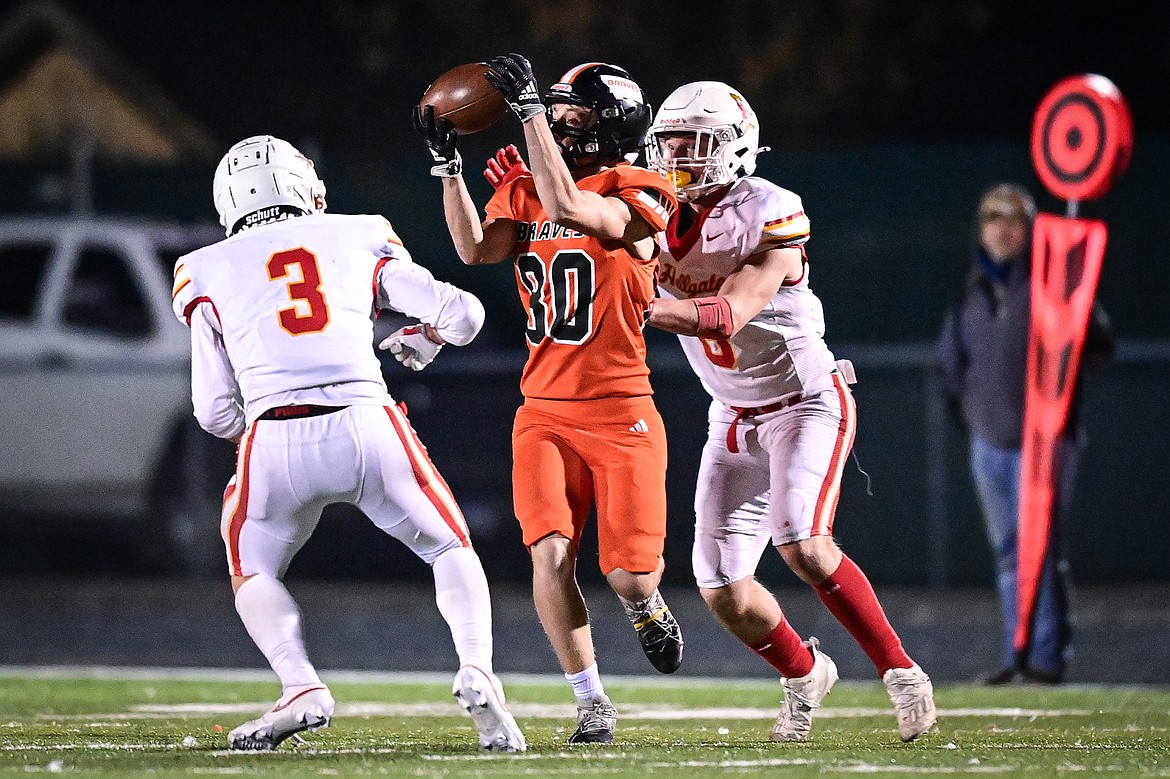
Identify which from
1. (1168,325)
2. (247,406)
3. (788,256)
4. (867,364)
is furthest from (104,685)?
(1168,325)

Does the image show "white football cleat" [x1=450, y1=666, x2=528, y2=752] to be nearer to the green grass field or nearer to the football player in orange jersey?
the green grass field

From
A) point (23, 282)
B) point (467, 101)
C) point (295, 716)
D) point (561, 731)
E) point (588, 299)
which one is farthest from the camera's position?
point (23, 282)

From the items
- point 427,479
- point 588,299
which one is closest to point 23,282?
point 588,299

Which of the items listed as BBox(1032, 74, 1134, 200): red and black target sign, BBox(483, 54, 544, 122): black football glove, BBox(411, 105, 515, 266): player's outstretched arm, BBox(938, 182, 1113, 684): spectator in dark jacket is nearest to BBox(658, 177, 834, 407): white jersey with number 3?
BBox(411, 105, 515, 266): player's outstretched arm

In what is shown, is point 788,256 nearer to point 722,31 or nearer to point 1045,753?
point 1045,753

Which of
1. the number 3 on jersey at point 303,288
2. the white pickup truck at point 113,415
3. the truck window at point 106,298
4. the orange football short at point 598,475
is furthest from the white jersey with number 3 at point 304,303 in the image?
the truck window at point 106,298

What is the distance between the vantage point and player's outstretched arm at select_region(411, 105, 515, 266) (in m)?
5.80

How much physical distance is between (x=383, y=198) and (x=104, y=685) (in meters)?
6.14

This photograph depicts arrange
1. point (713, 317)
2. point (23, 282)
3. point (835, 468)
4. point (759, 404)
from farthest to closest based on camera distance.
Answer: point (23, 282), point (759, 404), point (835, 468), point (713, 317)

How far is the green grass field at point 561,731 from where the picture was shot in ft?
17.2

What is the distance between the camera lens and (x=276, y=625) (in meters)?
5.45

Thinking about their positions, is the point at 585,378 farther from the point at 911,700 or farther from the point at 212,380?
the point at 911,700

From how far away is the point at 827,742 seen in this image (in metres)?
6.04

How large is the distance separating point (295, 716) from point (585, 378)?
1369 millimetres
